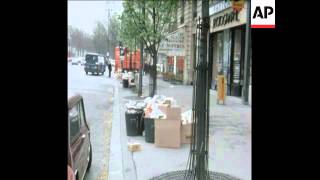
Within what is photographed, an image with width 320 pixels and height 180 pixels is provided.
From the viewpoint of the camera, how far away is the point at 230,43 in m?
20.7

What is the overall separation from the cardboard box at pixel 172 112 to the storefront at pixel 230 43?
9.91 m

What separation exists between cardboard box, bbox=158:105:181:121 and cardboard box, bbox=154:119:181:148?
6cm

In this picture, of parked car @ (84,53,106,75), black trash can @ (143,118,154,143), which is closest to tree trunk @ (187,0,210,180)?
black trash can @ (143,118,154,143)

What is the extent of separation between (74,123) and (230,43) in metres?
16.1

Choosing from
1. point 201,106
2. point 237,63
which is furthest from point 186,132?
point 237,63

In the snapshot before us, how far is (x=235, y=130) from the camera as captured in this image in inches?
418

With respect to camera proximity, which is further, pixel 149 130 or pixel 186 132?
pixel 149 130

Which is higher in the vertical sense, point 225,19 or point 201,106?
point 225,19

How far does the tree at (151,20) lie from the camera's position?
1741 centimetres

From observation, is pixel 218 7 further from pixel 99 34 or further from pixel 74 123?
pixel 74 123

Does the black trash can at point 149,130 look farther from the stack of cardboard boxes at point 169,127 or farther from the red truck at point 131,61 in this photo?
the red truck at point 131,61
